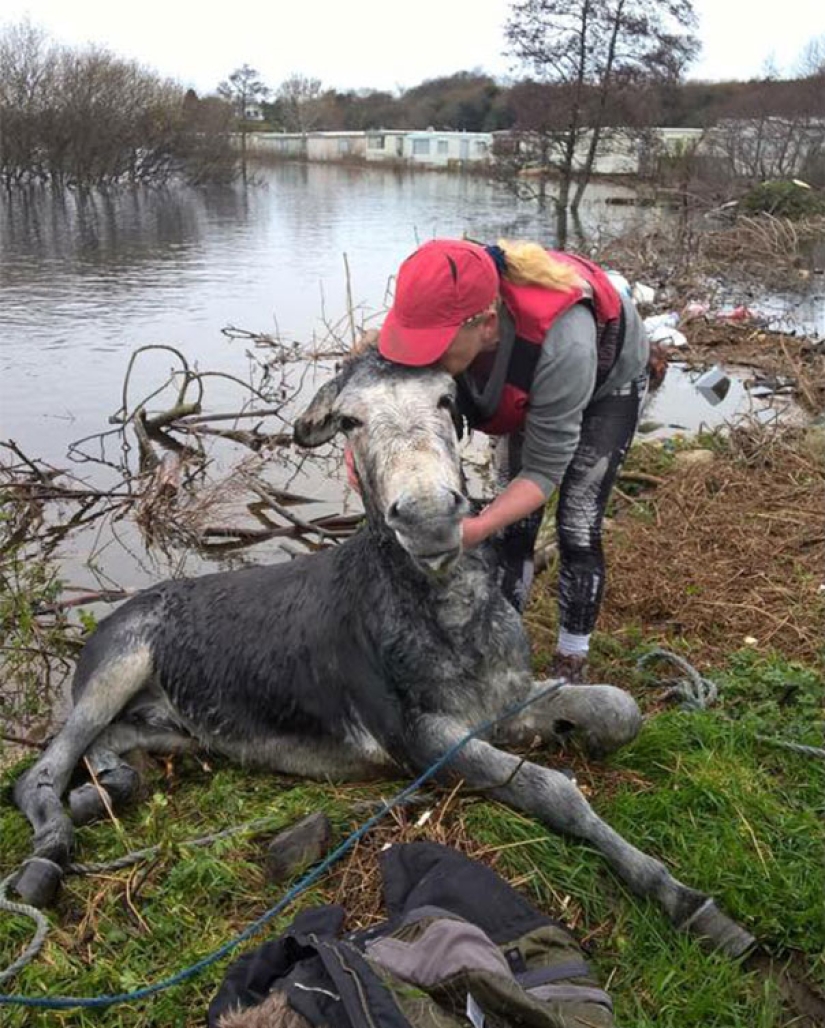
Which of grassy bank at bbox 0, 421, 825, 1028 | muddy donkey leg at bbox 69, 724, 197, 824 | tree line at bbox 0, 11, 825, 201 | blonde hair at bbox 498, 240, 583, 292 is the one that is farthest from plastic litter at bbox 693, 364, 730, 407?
tree line at bbox 0, 11, 825, 201

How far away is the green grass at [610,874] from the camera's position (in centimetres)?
289

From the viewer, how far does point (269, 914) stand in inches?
122

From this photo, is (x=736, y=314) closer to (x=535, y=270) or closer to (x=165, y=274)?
(x=165, y=274)

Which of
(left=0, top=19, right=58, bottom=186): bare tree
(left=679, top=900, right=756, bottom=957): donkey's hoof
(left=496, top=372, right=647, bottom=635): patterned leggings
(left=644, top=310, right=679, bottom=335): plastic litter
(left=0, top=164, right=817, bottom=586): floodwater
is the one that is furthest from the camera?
(left=0, top=19, right=58, bottom=186): bare tree

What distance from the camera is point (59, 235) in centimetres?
2697

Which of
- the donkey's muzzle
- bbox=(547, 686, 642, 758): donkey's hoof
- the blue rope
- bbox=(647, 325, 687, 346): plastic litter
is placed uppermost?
the donkey's muzzle

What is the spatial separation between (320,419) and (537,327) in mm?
947

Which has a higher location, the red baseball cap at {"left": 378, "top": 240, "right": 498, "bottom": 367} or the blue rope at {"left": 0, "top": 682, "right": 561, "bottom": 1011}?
the red baseball cap at {"left": 378, "top": 240, "right": 498, "bottom": 367}

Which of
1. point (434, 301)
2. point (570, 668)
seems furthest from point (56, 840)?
point (434, 301)

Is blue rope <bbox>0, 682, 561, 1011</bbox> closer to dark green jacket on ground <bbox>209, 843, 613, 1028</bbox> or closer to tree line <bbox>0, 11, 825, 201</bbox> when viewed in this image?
dark green jacket on ground <bbox>209, 843, 613, 1028</bbox>

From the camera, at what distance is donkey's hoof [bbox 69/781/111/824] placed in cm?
403

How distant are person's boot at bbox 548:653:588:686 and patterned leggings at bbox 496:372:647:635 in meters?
0.15

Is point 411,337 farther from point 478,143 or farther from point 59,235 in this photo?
point 478,143

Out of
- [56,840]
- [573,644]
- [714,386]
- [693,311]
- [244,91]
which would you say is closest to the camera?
[56,840]
